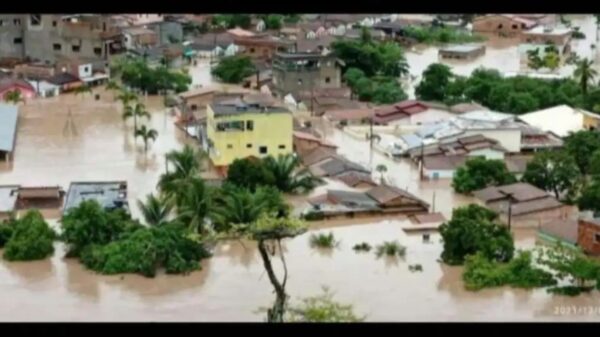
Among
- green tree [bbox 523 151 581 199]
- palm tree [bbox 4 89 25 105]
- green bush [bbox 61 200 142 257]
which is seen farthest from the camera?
palm tree [bbox 4 89 25 105]

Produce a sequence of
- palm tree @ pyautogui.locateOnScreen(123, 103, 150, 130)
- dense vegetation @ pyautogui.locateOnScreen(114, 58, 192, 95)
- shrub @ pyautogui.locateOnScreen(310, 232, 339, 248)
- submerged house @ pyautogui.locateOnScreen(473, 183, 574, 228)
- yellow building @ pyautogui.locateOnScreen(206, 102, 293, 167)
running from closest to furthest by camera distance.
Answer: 1. shrub @ pyautogui.locateOnScreen(310, 232, 339, 248)
2. submerged house @ pyautogui.locateOnScreen(473, 183, 574, 228)
3. yellow building @ pyautogui.locateOnScreen(206, 102, 293, 167)
4. palm tree @ pyautogui.locateOnScreen(123, 103, 150, 130)
5. dense vegetation @ pyautogui.locateOnScreen(114, 58, 192, 95)

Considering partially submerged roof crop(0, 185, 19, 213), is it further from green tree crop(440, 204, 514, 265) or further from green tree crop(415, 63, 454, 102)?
green tree crop(415, 63, 454, 102)

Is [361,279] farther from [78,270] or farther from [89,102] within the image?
[89,102]

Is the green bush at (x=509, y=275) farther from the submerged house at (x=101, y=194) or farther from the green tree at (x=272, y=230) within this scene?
the submerged house at (x=101, y=194)

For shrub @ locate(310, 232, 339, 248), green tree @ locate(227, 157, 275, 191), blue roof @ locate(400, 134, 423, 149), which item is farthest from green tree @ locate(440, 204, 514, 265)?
blue roof @ locate(400, 134, 423, 149)

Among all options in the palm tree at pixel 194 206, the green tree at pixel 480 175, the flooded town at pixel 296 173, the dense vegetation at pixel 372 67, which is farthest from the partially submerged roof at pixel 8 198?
the dense vegetation at pixel 372 67
